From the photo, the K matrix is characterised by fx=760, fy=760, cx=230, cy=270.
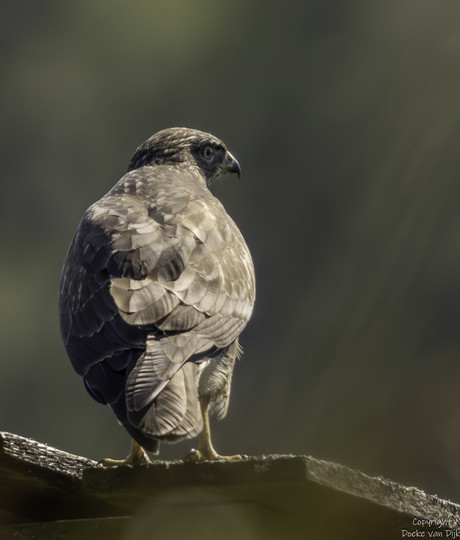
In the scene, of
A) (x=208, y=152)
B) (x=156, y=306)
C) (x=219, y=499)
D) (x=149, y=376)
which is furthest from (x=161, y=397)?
(x=208, y=152)

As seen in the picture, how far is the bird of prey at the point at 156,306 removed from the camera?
2131mm

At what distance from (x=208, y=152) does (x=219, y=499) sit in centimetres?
342

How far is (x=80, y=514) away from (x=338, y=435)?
269 cm

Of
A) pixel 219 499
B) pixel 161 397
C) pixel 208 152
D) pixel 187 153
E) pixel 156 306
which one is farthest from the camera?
pixel 208 152

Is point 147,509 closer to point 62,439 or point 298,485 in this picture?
point 298,485

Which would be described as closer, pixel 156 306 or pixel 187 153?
pixel 156 306

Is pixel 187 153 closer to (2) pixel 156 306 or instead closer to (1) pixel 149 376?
(2) pixel 156 306

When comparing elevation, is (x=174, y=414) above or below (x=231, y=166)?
below

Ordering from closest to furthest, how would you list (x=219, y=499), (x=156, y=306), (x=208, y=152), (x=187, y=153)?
1. (x=219, y=499)
2. (x=156, y=306)
3. (x=187, y=153)
4. (x=208, y=152)

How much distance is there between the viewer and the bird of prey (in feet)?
6.99

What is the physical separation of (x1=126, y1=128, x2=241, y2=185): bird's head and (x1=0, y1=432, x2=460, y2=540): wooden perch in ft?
9.61

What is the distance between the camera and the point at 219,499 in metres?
1.98

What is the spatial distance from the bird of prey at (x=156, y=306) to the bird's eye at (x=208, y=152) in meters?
1.18

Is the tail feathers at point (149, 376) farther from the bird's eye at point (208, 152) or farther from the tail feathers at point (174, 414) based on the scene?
the bird's eye at point (208, 152)
